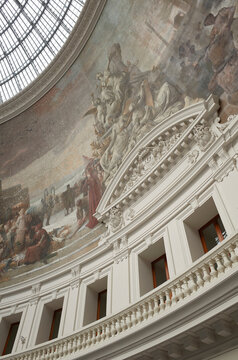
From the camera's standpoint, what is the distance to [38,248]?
1609 centimetres

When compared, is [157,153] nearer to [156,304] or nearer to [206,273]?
[156,304]

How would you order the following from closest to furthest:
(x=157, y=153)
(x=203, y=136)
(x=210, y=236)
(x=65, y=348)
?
(x=210, y=236), (x=65, y=348), (x=203, y=136), (x=157, y=153)

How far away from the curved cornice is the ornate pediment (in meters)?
8.83

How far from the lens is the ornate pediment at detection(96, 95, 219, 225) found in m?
10.4

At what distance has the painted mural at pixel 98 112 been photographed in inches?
461

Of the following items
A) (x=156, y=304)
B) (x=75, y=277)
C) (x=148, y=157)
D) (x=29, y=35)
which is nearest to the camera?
(x=156, y=304)

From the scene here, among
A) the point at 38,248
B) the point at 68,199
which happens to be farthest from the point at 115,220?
A: the point at 38,248

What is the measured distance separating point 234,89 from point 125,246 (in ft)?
20.5

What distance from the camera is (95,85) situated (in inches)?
699

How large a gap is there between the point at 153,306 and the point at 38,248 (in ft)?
31.4

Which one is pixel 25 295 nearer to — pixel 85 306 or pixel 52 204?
pixel 85 306

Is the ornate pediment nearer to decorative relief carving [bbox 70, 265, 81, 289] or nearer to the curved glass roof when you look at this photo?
decorative relief carving [bbox 70, 265, 81, 289]

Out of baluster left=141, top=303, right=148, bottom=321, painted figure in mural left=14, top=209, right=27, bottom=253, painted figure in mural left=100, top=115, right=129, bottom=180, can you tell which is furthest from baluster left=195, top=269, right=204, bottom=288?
painted figure in mural left=14, top=209, right=27, bottom=253

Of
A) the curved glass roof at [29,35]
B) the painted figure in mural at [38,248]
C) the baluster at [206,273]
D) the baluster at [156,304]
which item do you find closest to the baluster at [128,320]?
the baluster at [156,304]
